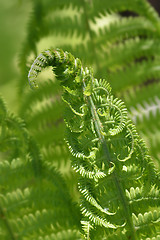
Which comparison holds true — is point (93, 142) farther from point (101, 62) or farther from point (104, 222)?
point (101, 62)

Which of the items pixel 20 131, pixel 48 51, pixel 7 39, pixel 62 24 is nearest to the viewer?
pixel 48 51

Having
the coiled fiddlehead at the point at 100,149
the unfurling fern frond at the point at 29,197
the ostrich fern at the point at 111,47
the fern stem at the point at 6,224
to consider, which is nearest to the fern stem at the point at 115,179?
the coiled fiddlehead at the point at 100,149

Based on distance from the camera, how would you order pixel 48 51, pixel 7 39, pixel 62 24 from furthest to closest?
pixel 7 39
pixel 62 24
pixel 48 51

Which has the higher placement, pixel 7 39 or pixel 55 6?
pixel 7 39

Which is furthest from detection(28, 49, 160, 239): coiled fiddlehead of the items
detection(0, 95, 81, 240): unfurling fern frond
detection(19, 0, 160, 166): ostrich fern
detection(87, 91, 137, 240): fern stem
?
detection(19, 0, 160, 166): ostrich fern

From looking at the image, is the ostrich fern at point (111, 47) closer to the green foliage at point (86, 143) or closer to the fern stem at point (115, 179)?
the green foliage at point (86, 143)

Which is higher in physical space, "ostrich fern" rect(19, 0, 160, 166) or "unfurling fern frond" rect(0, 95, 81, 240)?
"ostrich fern" rect(19, 0, 160, 166)

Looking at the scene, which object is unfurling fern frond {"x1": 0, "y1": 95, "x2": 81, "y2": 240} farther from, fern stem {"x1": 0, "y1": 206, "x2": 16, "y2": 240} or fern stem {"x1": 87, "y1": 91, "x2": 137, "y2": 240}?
fern stem {"x1": 87, "y1": 91, "x2": 137, "y2": 240}

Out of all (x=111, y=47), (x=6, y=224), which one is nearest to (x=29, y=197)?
(x=6, y=224)

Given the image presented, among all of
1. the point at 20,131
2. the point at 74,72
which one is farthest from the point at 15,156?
the point at 74,72
